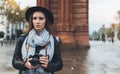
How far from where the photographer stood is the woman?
4625mm

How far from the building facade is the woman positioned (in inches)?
1023

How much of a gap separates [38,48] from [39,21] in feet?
0.94

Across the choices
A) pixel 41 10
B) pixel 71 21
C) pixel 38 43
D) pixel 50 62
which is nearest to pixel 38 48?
pixel 38 43

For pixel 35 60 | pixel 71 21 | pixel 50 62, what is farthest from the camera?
pixel 71 21

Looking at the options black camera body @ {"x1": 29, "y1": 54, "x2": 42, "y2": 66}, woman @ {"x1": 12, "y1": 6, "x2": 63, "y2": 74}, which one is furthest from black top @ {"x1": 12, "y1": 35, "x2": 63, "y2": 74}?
black camera body @ {"x1": 29, "y1": 54, "x2": 42, "y2": 66}

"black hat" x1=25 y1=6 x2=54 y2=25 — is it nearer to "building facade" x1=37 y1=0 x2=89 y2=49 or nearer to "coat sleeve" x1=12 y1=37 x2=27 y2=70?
"coat sleeve" x1=12 y1=37 x2=27 y2=70

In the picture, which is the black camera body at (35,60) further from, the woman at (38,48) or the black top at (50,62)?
the black top at (50,62)

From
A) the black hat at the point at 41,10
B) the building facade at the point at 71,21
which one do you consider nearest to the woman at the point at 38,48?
the black hat at the point at 41,10

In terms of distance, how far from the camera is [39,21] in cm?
478

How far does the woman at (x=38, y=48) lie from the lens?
4625 mm

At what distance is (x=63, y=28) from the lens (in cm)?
3136

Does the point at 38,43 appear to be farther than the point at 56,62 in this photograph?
No

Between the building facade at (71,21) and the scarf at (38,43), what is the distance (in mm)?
26095

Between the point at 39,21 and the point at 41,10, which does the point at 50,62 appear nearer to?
the point at 39,21
